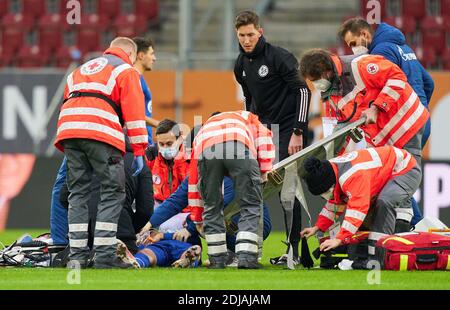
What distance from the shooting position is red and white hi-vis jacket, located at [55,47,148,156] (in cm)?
947

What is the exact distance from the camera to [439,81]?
1759cm

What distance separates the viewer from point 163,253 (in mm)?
10070

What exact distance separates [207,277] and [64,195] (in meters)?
1.83

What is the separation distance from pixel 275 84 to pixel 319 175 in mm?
1378

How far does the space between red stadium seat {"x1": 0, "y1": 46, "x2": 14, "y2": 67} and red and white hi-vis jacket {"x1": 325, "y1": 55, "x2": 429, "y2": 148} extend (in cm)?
1179

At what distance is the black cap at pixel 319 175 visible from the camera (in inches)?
378

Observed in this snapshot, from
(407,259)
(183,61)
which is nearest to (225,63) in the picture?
(183,61)

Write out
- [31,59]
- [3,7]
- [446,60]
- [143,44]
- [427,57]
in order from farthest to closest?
[3,7], [31,59], [446,60], [427,57], [143,44]

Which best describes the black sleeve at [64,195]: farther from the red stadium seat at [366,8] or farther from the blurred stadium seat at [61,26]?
the blurred stadium seat at [61,26]

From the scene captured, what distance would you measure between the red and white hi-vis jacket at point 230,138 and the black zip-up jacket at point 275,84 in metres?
0.83

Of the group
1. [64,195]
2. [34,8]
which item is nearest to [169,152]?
[64,195]

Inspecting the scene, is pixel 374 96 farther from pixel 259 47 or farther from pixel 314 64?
pixel 259 47

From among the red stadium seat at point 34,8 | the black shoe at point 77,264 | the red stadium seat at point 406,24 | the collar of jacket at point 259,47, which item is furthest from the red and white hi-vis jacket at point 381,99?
the red stadium seat at point 34,8
